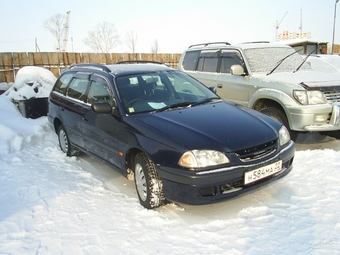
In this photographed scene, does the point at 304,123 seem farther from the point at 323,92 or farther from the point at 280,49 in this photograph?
the point at 280,49

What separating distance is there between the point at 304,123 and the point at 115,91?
2985mm

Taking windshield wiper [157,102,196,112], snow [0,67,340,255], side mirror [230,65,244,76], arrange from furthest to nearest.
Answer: side mirror [230,65,244,76], windshield wiper [157,102,196,112], snow [0,67,340,255]

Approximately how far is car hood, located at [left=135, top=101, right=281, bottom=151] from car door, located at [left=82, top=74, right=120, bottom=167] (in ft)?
1.56

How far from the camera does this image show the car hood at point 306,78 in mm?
4825

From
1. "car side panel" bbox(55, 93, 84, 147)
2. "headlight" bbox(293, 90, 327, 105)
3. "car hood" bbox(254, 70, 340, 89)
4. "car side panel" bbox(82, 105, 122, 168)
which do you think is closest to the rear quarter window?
"car hood" bbox(254, 70, 340, 89)

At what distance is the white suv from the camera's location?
469 centimetres

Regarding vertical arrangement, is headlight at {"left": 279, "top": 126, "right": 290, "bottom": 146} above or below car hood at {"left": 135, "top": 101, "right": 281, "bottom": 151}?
below

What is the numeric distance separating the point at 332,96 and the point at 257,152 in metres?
2.64

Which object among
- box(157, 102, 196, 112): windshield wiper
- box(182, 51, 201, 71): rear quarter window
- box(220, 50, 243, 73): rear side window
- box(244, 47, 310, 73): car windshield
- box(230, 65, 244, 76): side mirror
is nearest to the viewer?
box(157, 102, 196, 112): windshield wiper

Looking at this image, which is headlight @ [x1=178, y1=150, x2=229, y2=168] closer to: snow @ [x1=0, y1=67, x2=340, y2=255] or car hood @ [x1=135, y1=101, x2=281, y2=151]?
car hood @ [x1=135, y1=101, x2=281, y2=151]

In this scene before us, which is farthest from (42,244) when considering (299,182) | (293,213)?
(299,182)

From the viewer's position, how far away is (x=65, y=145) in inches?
207

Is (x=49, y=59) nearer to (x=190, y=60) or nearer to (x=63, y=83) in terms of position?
(x=190, y=60)

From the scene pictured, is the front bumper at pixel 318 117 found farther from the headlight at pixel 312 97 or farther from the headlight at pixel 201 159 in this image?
the headlight at pixel 201 159
